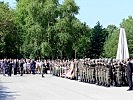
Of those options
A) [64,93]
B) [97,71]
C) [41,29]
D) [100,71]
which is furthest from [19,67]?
[41,29]

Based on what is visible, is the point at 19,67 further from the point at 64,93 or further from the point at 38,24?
the point at 38,24

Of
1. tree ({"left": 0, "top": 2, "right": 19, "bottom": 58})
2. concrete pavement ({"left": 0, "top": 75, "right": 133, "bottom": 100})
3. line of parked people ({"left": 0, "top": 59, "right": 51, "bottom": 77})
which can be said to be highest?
tree ({"left": 0, "top": 2, "right": 19, "bottom": 58})

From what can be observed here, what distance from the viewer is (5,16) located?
244 feet

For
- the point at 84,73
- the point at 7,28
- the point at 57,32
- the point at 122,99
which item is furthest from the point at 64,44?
the point at 122,99

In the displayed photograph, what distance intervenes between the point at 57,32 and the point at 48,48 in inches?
122

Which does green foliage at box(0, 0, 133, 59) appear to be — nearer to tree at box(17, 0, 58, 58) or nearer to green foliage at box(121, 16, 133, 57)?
tree at box(17, 0, 58, 58)

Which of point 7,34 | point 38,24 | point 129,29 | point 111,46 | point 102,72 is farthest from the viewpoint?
point 111,46

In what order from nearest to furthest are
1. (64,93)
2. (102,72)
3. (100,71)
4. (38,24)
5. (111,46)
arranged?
(64,93) → (102,72) → (100,71) → (38,24) → (111,46)

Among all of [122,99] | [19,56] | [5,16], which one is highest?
[5,16]

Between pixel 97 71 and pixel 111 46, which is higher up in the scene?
pixel 111 46

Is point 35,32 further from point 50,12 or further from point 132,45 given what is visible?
point 132,45

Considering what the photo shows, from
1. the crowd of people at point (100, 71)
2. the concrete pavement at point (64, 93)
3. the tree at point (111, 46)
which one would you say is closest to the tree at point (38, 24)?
the crowd of people at point (100, 71)

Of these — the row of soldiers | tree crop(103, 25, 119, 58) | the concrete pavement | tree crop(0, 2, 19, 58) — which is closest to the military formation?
the row of soldiers

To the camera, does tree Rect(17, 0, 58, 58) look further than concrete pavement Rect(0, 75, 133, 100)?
Yes
